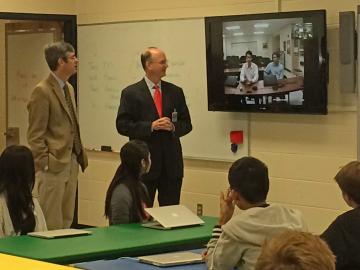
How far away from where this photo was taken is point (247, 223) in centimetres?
335

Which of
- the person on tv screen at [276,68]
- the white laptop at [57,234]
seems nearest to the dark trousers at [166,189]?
the person on tv screen at [276,68]

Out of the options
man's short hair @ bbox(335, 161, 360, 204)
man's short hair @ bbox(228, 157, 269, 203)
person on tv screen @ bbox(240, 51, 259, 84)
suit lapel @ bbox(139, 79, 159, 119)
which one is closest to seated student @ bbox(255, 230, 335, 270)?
man's short hair @ bbox(228, 157, 269, 203)

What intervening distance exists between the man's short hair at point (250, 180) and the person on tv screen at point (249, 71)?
2730mm

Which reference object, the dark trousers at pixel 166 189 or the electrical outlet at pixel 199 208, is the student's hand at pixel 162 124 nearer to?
the dark trousers at pixel 166 189

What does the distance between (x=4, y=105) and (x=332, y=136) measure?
3425 mm

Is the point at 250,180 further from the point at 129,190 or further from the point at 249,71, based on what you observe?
the point at 249,71

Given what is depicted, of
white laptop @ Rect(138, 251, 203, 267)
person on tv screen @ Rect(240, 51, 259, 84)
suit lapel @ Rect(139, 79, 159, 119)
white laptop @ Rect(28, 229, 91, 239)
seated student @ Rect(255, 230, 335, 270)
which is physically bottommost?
white laptop @ Rect(138, 251, 203, 267)

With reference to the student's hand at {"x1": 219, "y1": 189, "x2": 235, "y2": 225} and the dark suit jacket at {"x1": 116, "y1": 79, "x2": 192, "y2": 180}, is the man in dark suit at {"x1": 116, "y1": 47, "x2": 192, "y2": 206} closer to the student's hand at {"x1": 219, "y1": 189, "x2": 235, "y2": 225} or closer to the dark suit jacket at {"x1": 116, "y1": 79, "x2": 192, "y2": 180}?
the dark suit jacket at {"x1": 116, "y1": 79, "x2": 192, "y2": 180}

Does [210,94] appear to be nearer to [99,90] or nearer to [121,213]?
[99,90]

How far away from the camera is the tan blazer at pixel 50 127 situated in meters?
5.56

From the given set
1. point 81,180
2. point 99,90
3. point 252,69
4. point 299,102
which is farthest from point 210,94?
point 81,180

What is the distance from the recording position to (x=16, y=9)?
740 centimetres

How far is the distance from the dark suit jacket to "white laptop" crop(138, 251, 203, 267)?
2081 mm

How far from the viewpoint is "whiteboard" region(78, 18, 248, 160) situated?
671 cm
